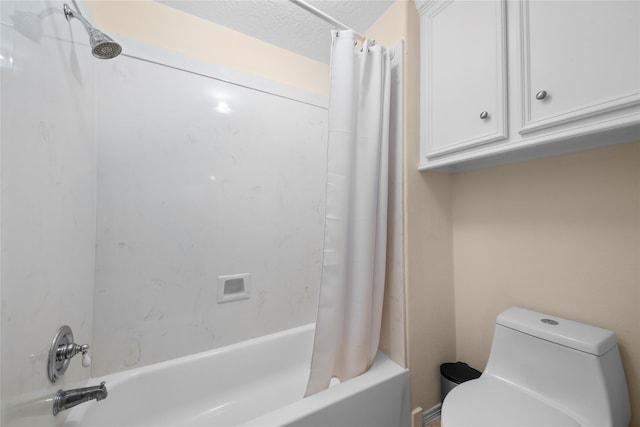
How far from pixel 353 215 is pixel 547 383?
0.95 m

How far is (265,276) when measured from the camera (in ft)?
4.81

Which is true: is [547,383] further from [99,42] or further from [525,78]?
[99,42]

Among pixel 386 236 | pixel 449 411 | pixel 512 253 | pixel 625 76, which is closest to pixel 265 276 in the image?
pixel 386 236

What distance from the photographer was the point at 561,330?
833mm

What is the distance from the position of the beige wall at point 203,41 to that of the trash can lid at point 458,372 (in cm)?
188

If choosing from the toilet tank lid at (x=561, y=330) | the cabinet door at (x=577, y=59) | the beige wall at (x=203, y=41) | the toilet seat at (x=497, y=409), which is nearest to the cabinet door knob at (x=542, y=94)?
the cabinet door at (x=577, y=59)

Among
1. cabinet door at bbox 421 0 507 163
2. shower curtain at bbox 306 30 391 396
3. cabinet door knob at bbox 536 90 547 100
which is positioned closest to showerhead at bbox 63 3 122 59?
shower curtain at bbox 306 30 391 396

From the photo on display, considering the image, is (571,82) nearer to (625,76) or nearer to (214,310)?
(625,76)

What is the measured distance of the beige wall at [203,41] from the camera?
1.14 m

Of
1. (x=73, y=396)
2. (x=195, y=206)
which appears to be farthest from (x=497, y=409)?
(x=195, y=206)

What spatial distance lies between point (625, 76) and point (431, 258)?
86 cm

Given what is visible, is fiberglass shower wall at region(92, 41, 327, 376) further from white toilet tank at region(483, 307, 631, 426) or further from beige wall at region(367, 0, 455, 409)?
white toilet tank at region(483, 307, 631, 426)

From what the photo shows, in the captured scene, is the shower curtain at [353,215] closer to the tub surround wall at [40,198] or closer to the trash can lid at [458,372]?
the trash can lid at [458,372]

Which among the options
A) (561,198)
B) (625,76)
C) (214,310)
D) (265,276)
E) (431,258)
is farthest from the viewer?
(265,276)
